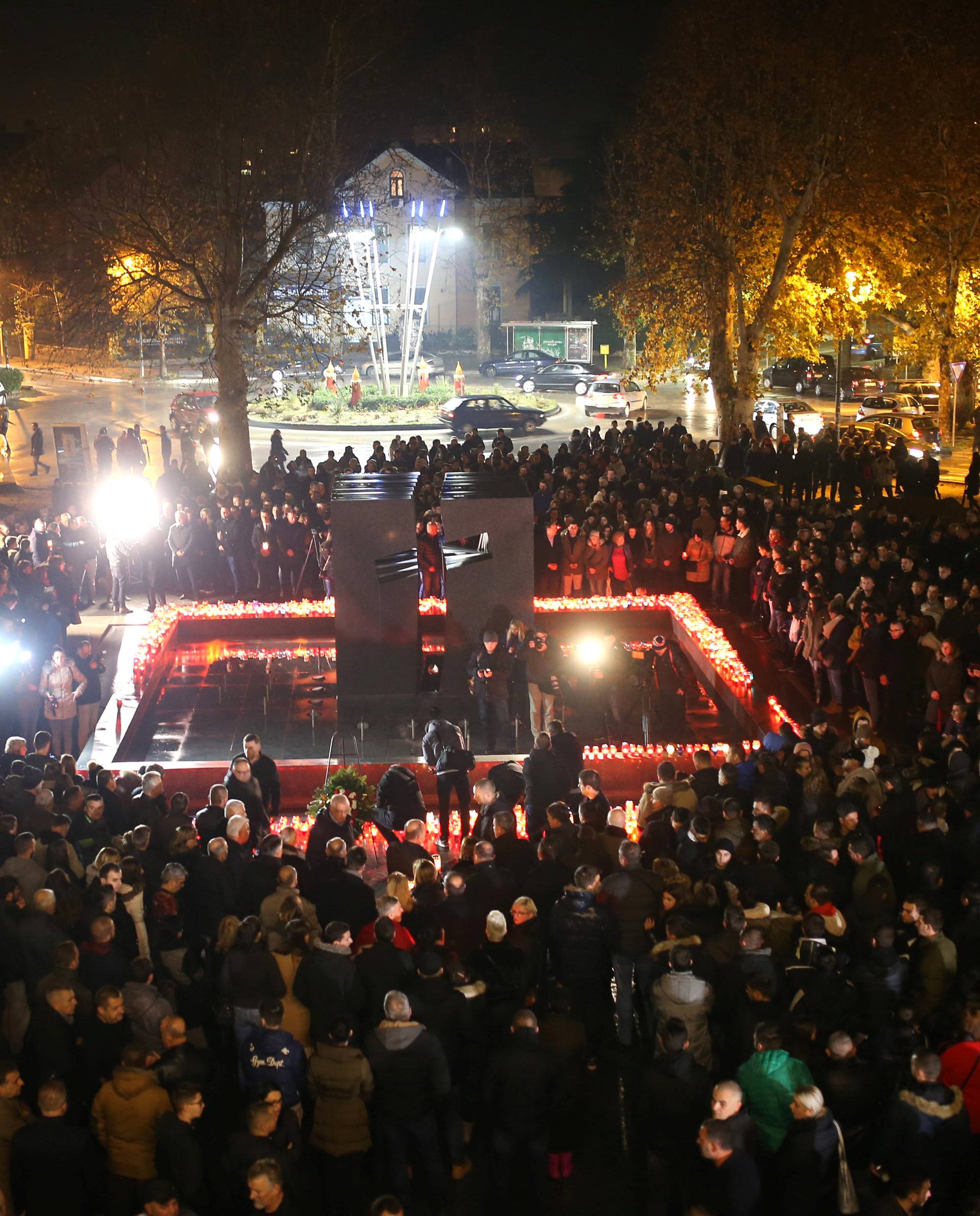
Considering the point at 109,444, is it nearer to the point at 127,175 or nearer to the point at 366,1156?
the point at 127,175

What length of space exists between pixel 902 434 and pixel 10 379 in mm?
29983

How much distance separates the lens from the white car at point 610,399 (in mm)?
42312

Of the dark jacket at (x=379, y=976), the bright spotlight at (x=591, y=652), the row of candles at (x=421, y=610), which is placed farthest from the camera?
the row of candles at (x=421, y=610)

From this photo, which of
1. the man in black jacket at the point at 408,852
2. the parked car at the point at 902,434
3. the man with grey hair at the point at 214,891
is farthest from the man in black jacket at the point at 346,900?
the parked car at the point at 902,434

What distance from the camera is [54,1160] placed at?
20.1 feet

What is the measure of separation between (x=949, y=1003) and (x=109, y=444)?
23449mm

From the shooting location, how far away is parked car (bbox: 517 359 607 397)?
161 ft

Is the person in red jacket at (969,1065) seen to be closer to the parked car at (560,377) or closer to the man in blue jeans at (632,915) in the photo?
the man in blue jeans at (632,915)

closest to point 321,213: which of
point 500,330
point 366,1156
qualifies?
point 366,1156

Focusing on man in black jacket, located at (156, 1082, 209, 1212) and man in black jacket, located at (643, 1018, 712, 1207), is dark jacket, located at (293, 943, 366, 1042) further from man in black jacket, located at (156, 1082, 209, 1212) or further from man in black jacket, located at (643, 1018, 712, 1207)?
man in black jacket, located at (643, 1018, 712, 1207)

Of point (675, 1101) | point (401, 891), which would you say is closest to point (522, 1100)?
point (675, 1101)

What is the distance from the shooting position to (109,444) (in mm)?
27344

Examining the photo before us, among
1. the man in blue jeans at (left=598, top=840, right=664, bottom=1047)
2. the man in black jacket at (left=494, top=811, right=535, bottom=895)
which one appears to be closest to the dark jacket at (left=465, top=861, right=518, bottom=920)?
the man in black jacket at (left=494, top=811, right=535, bottom=895)

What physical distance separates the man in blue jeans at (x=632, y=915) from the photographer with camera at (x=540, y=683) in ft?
16.1
